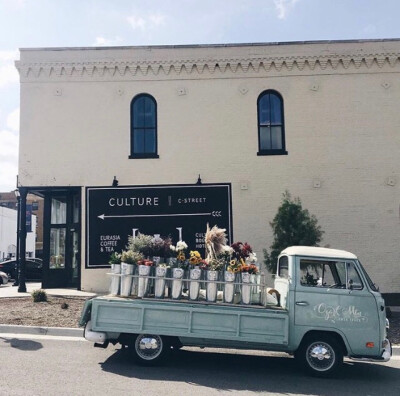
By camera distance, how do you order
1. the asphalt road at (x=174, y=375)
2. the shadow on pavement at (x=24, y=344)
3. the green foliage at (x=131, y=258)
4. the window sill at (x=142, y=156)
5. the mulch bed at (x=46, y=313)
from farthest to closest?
1. the window sill at (x=142, y=156)
2. the mulch bed at (x=46, y=313)
3. the shadow on pavement at (x=24, y=344)
4. the green foliage at (x=131, y=258)
5. the asphalt road at (x=174, y=375)

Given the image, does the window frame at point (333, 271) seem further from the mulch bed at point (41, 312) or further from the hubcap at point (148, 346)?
the mulch bed at point (41, 312)

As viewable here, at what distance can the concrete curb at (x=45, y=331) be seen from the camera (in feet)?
32.9

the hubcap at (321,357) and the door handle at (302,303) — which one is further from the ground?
the door handle at (302,303)

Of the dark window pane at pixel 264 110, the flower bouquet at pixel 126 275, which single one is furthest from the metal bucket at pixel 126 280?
the dark window pane at pixel 264 110

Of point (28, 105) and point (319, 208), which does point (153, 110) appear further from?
point (319, 208)

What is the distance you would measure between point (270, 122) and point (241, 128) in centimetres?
105

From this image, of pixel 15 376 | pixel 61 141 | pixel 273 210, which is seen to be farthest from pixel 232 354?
pixel 61 141

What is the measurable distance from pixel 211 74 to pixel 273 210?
5.10m

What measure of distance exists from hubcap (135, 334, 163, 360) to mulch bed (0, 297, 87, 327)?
3.36 metres

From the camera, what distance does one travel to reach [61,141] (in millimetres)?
15875

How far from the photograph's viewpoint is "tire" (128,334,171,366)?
7590 millimetres

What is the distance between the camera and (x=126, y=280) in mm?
7816

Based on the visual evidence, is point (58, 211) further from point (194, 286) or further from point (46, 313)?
point (194, 286)

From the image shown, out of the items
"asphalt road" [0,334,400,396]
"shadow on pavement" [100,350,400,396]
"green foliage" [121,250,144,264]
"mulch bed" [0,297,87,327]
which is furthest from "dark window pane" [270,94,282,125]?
"green foliage" [121,250,144,264]
